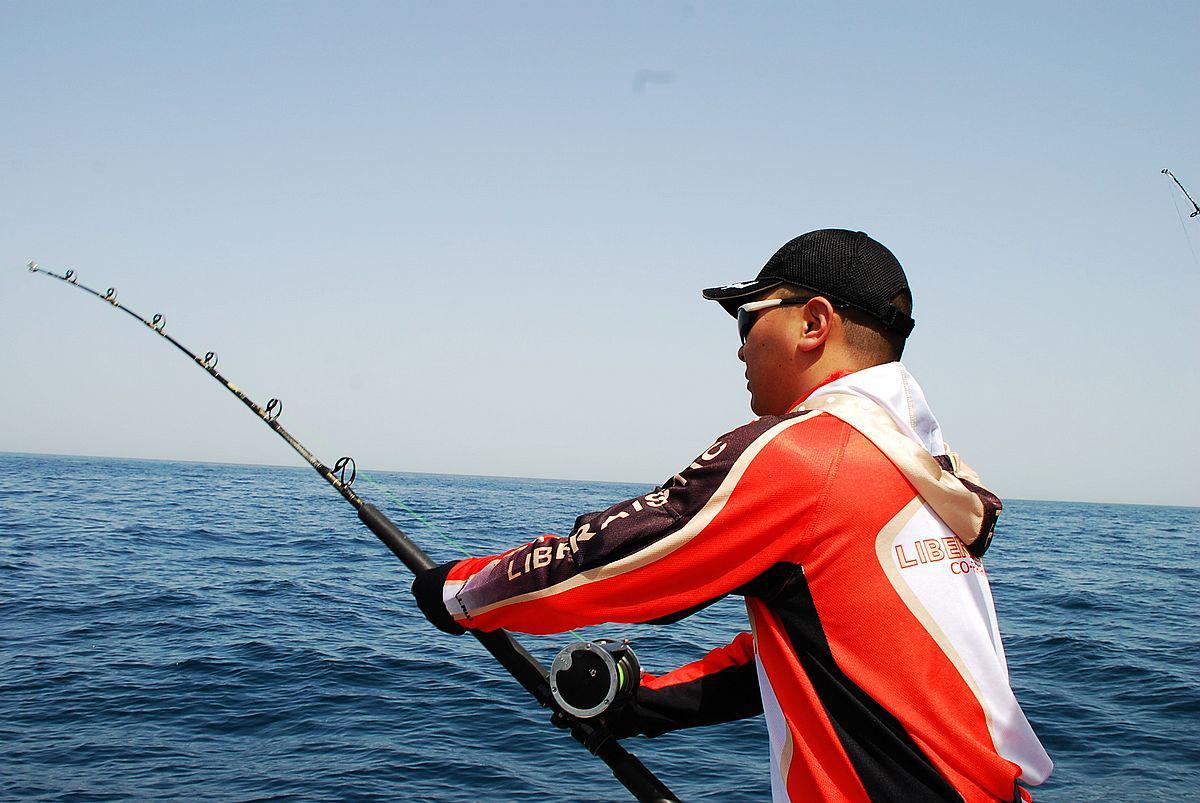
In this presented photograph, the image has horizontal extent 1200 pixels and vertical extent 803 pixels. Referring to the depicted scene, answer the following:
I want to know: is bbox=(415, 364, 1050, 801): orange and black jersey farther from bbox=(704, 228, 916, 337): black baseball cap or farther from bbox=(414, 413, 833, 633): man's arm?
bbox=(704, 228, 916, 337): black baseball cap

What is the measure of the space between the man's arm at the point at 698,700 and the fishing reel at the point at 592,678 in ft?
0.25

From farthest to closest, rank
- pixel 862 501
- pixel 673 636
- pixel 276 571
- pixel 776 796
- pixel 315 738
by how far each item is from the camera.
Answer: pixel 276 571
pixel 673 636
pixel 315 738
pixel 776 796
pixel 862 501

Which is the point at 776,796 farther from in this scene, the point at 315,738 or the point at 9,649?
the point at 9,649

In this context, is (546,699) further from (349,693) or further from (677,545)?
(349,693)

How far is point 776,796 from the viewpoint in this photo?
6.78 ft

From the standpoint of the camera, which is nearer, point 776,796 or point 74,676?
point 776,796

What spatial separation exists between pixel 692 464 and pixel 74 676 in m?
9.65

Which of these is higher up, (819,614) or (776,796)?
(819,614)

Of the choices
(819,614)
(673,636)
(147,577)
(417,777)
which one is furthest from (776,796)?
(147,577)

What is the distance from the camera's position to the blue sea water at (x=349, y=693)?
23.4 ft

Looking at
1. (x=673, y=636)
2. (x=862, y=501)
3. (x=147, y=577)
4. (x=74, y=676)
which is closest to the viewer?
(x=862, y=501)

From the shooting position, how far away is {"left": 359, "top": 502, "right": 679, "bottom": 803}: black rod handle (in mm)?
2572

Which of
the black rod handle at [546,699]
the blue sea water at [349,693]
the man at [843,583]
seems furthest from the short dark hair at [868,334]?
the blue sea water at [349,693]

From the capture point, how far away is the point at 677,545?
1.96 m
